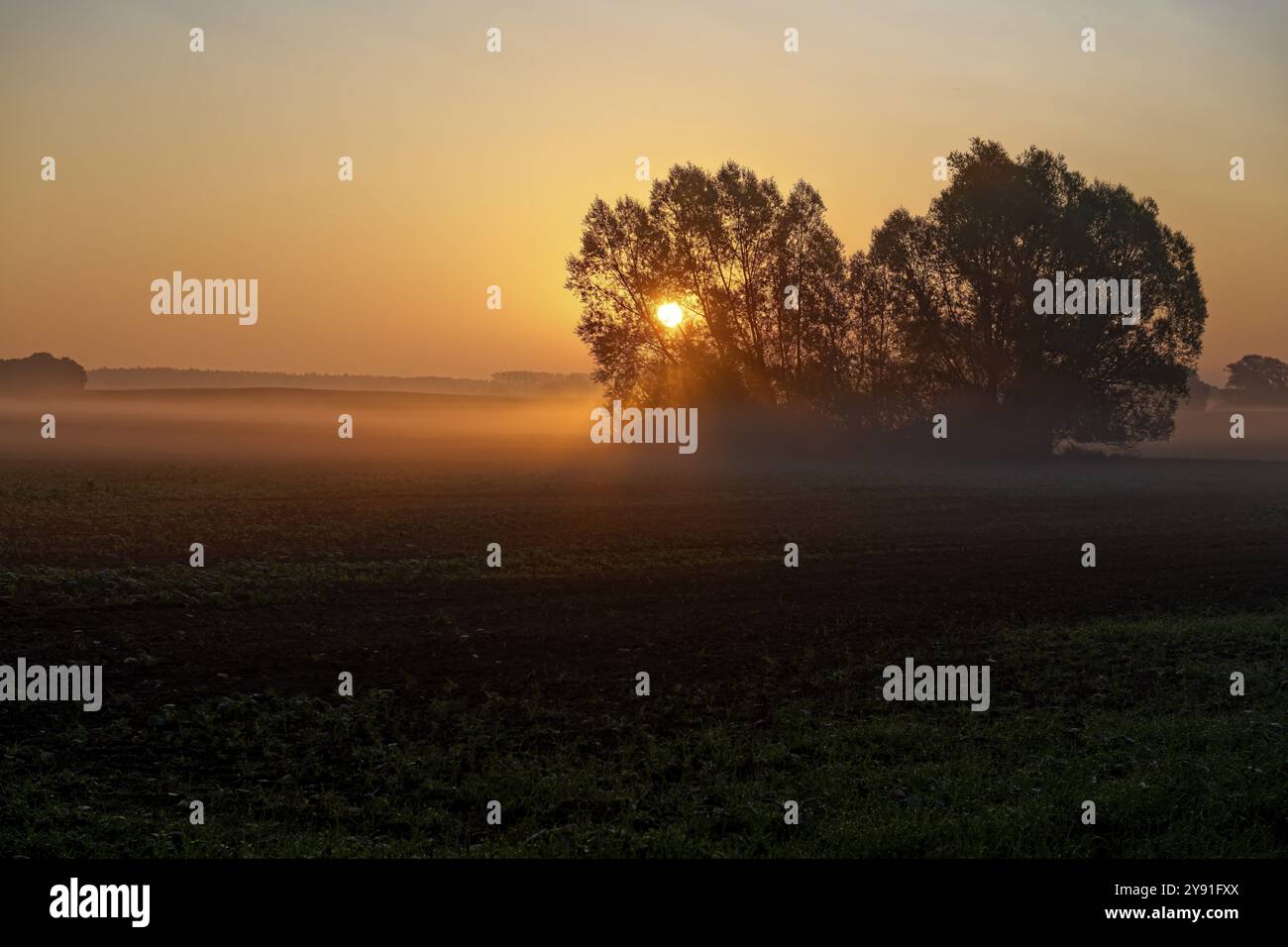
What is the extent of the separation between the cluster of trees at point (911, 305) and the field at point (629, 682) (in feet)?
102

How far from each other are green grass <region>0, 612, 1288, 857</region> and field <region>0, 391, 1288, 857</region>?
52 millimetres

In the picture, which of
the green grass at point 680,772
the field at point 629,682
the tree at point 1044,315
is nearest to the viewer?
the green grass at point 680,772

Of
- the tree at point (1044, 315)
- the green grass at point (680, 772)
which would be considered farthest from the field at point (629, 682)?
the tree at point (1044, 315)

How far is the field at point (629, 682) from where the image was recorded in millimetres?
10828

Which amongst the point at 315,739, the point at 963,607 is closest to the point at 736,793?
the point at 315,739

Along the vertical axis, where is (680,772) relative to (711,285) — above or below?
below

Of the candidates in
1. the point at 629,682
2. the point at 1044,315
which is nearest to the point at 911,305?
the point at 1044,315

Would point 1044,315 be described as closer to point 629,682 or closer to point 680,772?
point 629,682

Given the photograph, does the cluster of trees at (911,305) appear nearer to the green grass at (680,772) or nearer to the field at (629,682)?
the field at (629,682)

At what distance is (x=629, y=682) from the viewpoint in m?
16.5

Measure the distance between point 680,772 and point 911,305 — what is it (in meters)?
62.7

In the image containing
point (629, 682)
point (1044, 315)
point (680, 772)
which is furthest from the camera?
point (1044, 315)

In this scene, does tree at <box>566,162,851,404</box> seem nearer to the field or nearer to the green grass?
the field
